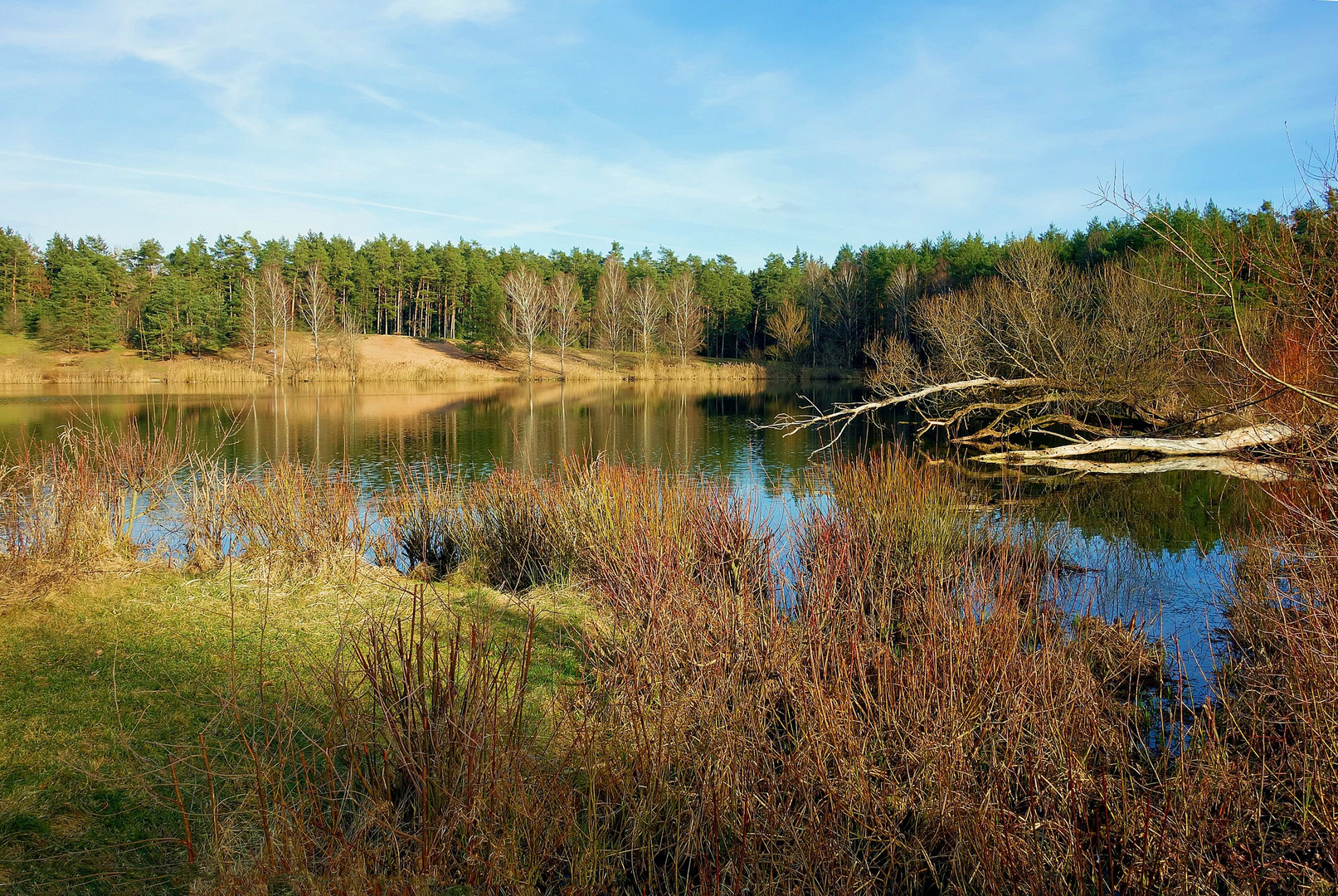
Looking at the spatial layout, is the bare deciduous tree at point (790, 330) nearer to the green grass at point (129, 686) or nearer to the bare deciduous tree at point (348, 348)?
the bare deciduous tree at point (348, 348)

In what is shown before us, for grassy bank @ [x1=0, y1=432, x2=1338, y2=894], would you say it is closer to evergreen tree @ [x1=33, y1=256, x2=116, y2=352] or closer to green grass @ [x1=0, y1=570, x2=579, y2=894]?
green grass @ [x1=0, y1=570, x2=579, y2=894]

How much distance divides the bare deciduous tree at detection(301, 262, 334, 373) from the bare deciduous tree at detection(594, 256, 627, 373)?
65.5 feet

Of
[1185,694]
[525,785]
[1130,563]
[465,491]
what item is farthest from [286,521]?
[1130,563]

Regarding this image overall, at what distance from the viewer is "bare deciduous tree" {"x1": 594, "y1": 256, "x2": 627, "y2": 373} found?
60344 millimetres

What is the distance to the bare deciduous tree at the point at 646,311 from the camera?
5969 cm

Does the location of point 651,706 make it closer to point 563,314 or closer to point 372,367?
point 372,367

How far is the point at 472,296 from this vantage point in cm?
6500

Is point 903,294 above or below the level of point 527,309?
above

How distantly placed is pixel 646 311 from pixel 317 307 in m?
23.1

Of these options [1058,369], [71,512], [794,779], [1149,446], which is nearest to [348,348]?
[1058,369]

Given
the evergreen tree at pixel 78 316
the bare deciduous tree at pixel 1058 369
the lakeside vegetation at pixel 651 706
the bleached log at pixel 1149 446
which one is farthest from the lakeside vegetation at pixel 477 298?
the lakeside vegetation at pixel 651 706

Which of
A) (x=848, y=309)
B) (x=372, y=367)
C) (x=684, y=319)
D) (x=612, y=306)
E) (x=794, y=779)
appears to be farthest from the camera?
(x=684, y=319)

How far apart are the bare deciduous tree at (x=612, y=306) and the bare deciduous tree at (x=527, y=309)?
226 inches

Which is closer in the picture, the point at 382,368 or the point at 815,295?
the point at 382,368
